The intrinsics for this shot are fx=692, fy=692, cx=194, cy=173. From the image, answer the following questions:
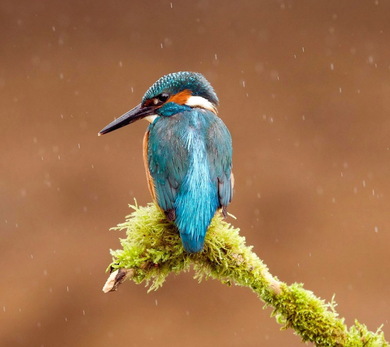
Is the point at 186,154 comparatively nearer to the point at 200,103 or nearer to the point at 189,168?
the point at 189,168

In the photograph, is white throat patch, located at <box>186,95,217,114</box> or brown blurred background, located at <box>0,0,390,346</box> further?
brown blurred background, located at <box>0,0,390,346</box>

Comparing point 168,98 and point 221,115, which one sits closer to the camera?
point 168,98

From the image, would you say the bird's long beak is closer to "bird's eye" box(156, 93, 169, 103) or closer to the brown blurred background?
"bird's eye" box(156, 93, 169, 103)

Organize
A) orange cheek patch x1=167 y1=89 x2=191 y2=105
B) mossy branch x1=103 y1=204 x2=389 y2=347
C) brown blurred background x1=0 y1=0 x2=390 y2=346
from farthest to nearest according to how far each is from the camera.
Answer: brown blurred background x1=0 y1=0 x2=390 y2=346 < orange cheek patch x1=167 y1=89 x2=191 y2=105 < mossy branch x1=103 y1=204 x2=389 y2=347

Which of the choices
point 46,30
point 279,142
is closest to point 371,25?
point 279,142

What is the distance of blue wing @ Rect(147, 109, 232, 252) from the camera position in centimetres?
119

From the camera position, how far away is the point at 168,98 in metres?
1.26

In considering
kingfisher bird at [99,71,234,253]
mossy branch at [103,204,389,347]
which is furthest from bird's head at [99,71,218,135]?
mossy branch at [103,204,389,347]

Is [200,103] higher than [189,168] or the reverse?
higher

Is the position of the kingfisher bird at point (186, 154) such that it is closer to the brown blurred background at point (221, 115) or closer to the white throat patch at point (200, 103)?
the white throat patch at point (200, 103)

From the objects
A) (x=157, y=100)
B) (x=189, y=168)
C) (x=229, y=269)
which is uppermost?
(x=157, y=100)

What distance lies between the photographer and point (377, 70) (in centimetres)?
355

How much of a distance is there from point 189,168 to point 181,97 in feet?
0.47

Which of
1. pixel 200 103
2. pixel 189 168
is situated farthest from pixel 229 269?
pixel 200 103
